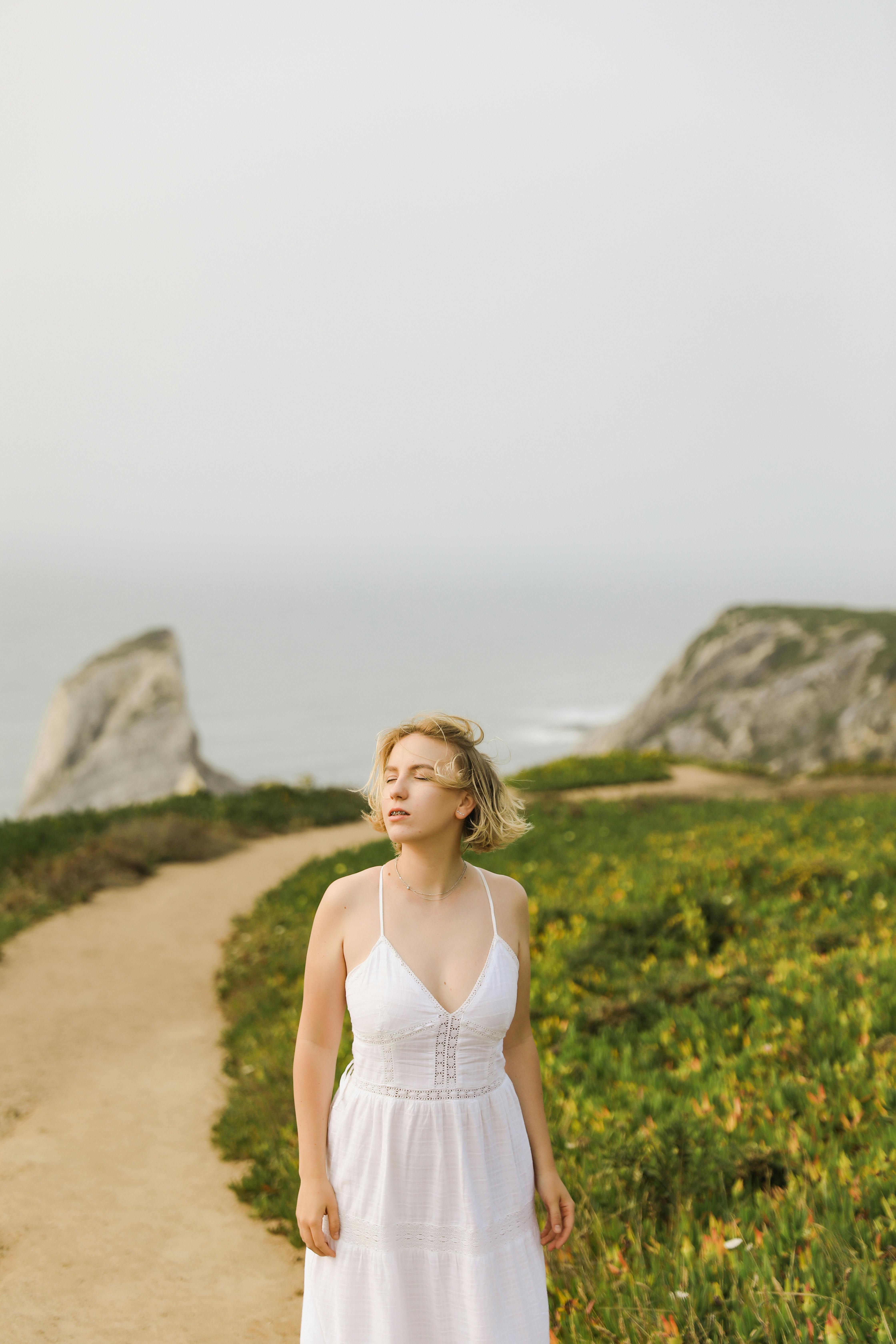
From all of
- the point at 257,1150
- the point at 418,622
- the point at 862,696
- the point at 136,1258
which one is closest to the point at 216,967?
the point at 257,1150

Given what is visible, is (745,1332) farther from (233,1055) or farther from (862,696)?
(862,696)

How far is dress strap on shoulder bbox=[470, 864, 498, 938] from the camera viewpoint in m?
2.89

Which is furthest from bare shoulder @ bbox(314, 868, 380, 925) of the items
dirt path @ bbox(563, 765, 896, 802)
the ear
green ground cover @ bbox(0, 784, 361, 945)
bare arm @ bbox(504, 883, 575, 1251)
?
dirt path @ bbox(563, 765, 896, 802)

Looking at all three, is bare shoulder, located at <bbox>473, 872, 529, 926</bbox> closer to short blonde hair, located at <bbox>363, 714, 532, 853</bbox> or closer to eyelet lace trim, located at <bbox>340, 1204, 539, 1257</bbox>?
short blonde hair, located at <bbox>363, 714, 532, 853</bbox>

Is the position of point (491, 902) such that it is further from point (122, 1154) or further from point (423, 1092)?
point (122, 1154)

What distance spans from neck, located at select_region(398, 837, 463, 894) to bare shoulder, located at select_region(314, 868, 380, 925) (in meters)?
0.11

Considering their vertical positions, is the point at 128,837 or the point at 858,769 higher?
the point at 128,837

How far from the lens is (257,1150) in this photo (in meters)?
6.12

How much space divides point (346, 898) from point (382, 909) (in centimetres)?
12

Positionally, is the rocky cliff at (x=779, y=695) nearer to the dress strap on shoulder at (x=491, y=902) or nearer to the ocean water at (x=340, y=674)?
the ocean water at (x=340, y=674)

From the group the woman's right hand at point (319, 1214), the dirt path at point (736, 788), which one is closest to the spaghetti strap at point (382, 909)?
the woman's right hand at point (319, 1214)

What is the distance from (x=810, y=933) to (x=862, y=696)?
3320cm

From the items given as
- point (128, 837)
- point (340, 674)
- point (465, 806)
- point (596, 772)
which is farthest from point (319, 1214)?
point (340, 674)

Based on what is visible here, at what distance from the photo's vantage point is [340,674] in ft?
347
